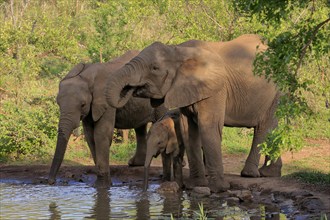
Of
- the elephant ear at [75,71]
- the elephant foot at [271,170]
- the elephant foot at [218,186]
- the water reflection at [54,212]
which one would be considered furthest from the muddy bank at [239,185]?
the water reflection at [54,212]

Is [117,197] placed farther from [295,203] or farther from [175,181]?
[295,203]

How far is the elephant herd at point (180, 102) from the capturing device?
11.7 meters

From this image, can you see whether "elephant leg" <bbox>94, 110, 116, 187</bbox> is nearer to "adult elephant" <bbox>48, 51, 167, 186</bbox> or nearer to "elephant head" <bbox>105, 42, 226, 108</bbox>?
"adult elephant" <bbox>48, 51, 167, 186</bbox>

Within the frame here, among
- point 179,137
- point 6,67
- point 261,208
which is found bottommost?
point 261,208

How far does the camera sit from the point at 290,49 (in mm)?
8602

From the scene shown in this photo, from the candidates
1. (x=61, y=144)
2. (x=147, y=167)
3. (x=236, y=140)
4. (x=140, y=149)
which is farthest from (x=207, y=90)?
(x=236, y=140)

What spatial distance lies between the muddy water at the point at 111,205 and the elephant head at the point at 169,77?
4.69ft

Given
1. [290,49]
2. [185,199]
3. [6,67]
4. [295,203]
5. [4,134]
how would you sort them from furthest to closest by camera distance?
[6,67], [4,134], [185,199], [295,203], [290,49]

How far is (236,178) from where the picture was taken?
13.2 metres

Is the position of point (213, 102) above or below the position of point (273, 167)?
above

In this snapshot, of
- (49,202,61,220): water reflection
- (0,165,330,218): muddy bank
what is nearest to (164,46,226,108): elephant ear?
(0,165,330,218): muddy bank

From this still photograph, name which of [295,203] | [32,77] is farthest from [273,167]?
[32,77]

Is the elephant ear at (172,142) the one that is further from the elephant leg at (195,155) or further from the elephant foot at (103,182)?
the elephant foot at (103,182)

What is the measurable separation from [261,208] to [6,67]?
32.4 feet
